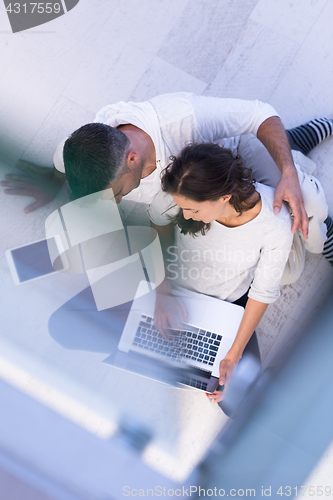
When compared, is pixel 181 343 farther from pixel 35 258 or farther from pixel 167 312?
pixel 35 258

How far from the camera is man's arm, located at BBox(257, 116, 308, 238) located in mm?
894

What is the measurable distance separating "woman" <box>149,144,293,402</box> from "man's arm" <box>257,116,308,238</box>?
0.08 feet

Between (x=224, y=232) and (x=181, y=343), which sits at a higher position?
(x=224, y=232)

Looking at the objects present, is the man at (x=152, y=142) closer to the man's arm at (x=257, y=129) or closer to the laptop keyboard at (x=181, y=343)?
the man's arm at (x=257, y=129)

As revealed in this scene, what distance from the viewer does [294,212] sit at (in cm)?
89

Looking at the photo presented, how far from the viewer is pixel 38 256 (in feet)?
3.02

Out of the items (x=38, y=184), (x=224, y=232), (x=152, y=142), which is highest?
(x=152, y=142)

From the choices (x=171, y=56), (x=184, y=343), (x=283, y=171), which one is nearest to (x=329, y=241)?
(x=283, y=171)

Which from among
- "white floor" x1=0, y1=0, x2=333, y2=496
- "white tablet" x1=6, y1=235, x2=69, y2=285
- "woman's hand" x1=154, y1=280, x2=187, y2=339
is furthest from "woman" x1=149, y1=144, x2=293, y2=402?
"white floor" x1=0, y1=0, x2=333, y2=496

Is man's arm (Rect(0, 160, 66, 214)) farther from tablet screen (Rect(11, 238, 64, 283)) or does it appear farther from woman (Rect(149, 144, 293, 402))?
woman (Rect(149, 144, 293, 402))

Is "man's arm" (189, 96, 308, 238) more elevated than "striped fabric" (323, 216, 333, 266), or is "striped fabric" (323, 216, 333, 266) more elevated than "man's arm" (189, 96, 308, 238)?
"man's arm" (189, 96, 308, 238)

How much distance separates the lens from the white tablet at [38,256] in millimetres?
850

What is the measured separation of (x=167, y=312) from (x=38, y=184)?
54 cm

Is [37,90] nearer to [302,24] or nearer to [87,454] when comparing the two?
[302,24]
